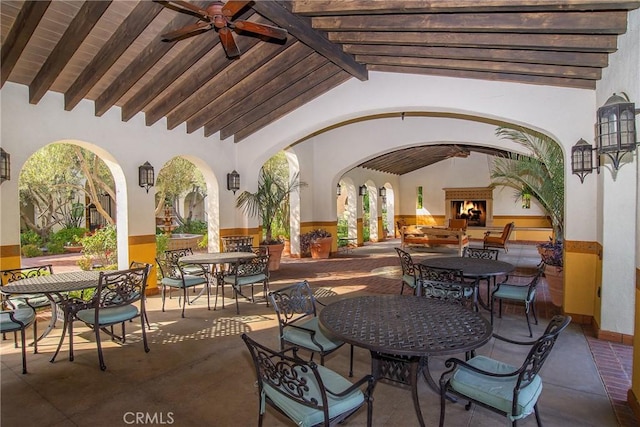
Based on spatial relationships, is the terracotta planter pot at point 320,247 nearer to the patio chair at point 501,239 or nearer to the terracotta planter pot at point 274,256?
the terracotta planter pot at point 274,256

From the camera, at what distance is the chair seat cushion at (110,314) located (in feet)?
11.8

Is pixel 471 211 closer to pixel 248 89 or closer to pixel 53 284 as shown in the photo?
pixel 248 89

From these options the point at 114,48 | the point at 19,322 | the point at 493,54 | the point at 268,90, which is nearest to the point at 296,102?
the point at 268,90

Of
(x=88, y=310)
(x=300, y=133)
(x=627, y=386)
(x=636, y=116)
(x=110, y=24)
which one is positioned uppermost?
(x=110, y=24)

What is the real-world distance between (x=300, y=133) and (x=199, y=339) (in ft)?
15.4

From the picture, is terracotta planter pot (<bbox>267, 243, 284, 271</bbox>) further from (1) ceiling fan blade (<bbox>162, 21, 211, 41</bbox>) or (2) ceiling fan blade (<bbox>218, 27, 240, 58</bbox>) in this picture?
(1) ceiling fan blade (<bbox>162, 21, 211, 41</bbox>)

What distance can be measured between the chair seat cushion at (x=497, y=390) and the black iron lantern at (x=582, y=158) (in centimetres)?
331

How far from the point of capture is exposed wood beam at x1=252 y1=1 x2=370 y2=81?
13.1ft

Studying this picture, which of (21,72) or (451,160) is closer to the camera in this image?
(21,72)

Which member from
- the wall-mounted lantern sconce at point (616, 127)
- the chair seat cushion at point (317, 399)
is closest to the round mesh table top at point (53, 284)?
the chair seat cushion at point (317, 399)

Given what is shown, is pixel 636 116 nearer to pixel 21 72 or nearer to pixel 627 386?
pixel 627 386

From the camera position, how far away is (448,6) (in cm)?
342

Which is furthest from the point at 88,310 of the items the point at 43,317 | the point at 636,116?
the point at 636,116

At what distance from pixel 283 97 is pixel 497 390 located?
5.91 meters
